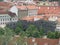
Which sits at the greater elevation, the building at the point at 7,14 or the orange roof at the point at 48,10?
the building at the point at 7,14

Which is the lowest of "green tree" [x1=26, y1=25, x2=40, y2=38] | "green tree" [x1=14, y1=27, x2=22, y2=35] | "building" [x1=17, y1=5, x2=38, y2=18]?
"building" [x1=17, y1=5, x2=38, y2=18]

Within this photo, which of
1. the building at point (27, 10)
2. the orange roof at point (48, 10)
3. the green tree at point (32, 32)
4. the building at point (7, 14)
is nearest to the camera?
the green tree at point (32, 32)

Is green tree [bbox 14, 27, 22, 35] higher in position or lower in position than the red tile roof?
higher

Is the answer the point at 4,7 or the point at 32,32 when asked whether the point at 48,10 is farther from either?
the point at 32,32

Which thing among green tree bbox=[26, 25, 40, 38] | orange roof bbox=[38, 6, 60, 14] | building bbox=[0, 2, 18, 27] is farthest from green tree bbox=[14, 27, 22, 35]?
orange roof bbox=[38, 6, 60, 14]

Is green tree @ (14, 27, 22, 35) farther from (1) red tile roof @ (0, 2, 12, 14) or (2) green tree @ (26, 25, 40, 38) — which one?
(1) red tile roof @ (0, 2, 12, 14)

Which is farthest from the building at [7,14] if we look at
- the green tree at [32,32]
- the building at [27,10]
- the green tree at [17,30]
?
the green tree at [32,32]

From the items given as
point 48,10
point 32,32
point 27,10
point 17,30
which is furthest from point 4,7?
point 32,32

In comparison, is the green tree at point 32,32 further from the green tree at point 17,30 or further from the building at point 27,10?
the building at point 27,10
